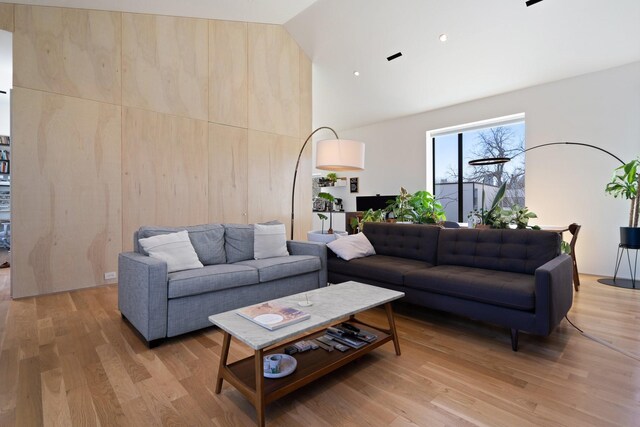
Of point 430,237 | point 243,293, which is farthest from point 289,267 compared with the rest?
point 430,237

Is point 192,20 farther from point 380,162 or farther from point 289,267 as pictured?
point 380,162

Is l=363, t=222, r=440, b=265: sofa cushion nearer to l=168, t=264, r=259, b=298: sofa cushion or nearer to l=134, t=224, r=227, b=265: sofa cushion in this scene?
l=168, t=264, r=259, b=298: sofa cushion

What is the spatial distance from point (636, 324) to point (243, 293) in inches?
132

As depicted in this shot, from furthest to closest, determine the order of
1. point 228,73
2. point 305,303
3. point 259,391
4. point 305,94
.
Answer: point 305,94 → point 228,73 → point 305,303 → point 259,391

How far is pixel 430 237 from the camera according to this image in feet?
10.6

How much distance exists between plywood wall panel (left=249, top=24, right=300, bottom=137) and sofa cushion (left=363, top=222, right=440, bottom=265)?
2.68 metres

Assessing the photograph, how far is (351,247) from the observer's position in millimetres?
3389

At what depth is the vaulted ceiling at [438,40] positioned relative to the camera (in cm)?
378

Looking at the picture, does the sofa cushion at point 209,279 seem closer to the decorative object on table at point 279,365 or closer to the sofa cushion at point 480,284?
the decorative object on table at point 279,365

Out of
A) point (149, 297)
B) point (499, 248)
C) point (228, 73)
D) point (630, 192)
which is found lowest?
point (149, 297)

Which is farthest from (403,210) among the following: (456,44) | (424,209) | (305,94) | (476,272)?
(305,94)

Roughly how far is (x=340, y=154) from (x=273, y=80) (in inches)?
112

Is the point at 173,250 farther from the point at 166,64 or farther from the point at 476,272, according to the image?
the point at 166,64

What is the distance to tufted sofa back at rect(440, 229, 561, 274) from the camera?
8.41 feet
